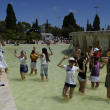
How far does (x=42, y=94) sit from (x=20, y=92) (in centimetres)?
80

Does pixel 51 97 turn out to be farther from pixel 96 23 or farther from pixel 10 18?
pixel 96 23

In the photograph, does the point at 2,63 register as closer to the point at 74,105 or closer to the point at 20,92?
the point at 20,92

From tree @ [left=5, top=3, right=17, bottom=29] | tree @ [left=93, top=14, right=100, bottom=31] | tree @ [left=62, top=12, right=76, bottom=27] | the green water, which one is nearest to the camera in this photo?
the green water

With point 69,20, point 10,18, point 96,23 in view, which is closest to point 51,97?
point 10,18

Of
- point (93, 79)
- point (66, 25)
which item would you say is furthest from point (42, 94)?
point (66, 25)

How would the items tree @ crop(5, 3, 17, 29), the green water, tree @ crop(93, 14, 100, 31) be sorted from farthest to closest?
tree @ crop(93, 14, 100, 31)
tree @ crop(5, 3, 17, 29)
the green water

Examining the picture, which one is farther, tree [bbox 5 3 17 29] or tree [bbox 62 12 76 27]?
tree [bbox 62 12 76 27]

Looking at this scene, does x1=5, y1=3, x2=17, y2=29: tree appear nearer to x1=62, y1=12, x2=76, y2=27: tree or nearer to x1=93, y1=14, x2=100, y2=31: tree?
x1=62, y1=12, x2=76, y2=27: tree

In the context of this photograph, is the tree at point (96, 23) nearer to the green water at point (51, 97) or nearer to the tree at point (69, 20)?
the tree at point (69, 20)

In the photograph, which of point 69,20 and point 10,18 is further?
point 69,20

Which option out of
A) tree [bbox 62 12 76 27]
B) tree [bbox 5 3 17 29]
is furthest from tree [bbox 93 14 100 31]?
tree [bbox 5 3 17 29]

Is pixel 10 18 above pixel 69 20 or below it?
below

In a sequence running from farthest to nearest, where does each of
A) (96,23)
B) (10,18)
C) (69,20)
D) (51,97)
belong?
1. (96,23)
2. (69,20)
3. (10,18)
4. (51,97)

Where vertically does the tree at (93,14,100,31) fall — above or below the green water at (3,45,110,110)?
above
